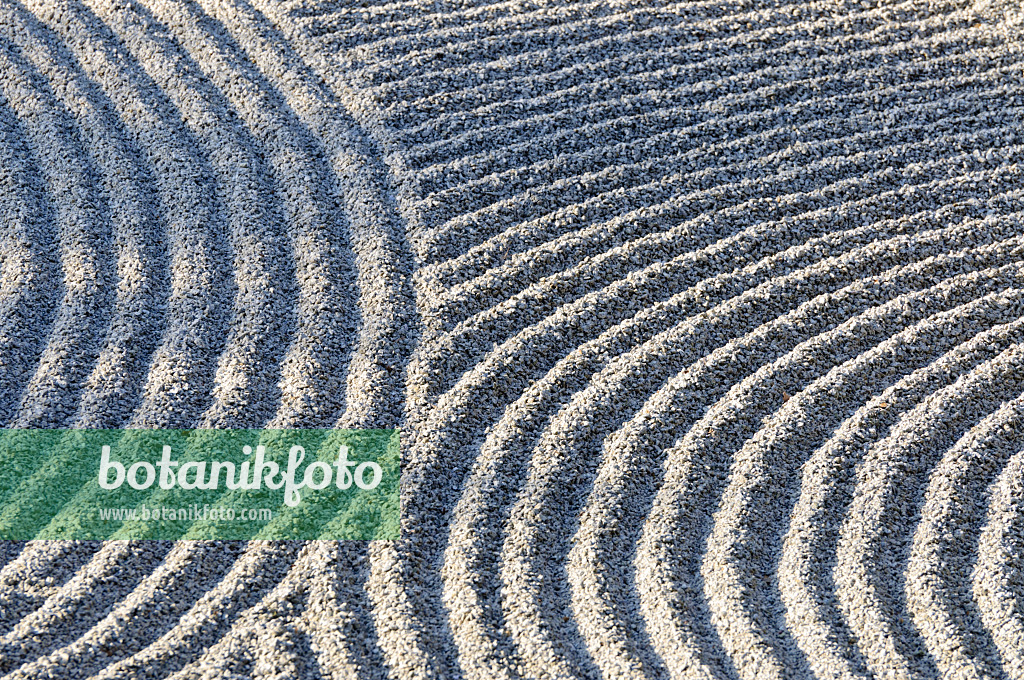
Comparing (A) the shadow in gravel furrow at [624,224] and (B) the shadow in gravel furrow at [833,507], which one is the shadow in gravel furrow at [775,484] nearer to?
(B) the shadow in gravel furrow at [833,507]

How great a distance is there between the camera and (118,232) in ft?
11.5

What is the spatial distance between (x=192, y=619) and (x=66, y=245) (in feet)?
5.24

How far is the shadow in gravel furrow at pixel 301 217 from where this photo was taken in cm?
→ 309

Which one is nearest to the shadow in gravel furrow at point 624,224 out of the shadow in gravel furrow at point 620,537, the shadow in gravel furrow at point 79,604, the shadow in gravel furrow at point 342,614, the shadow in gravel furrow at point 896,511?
the shadow in gravel furrow at point 620,537

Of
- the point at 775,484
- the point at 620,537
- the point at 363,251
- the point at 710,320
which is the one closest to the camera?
the point at 620,537

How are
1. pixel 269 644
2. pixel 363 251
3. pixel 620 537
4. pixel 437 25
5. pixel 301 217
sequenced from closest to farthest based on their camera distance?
pixel 269 644 < pixel 620 537 < pixel 363 251 < pixel 301 217 < pixel 437 25

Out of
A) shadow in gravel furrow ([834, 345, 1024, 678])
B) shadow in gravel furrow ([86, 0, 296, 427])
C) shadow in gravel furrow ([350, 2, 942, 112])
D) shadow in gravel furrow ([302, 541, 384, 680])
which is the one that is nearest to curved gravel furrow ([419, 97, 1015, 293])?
shadow in gravel furrow ([86, 0, 296, 427])

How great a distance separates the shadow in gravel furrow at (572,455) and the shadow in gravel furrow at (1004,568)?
0.73 metres

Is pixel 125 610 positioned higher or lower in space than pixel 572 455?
lower

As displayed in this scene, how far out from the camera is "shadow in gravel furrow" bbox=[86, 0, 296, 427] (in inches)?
121

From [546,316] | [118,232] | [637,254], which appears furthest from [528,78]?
[118,232]

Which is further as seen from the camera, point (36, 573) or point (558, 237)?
point (558, 237)

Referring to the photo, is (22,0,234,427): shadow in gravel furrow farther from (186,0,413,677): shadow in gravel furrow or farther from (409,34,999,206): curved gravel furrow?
(409,34,999,206): curved gravel furrow

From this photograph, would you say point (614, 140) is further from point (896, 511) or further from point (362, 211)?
point (896, 511)
